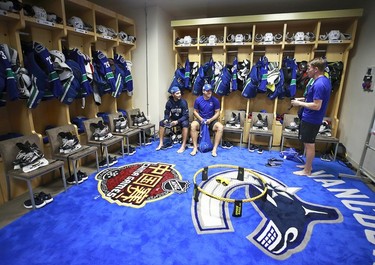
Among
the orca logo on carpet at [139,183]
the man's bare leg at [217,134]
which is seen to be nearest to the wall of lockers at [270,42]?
the man's bare leg at [217,134]

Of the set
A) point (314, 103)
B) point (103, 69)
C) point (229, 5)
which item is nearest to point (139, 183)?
point (103, 69)

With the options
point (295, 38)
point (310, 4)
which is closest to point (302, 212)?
point (295, 38)

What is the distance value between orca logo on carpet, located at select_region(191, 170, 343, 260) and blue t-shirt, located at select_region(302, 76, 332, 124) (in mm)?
920

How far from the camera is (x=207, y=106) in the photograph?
3875mm

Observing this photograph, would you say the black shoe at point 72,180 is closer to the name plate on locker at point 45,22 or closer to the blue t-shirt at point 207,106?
the name plate on locker at point 45,22

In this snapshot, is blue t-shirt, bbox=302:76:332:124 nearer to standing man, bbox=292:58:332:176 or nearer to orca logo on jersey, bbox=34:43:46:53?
standing man, bbox=292:58:332:176

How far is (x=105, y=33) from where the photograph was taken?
3.48 metres

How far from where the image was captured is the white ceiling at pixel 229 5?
12.4 feet

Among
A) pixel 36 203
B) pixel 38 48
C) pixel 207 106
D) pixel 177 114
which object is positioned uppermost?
pixel 38 48

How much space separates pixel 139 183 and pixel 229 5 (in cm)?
359

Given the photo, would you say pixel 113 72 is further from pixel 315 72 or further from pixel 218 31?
pixel 315 72

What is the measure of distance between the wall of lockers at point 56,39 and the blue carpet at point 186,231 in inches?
34.8

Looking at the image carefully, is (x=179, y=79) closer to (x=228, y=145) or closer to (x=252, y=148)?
(x=228, y=145)

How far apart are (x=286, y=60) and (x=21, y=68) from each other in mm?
4036
